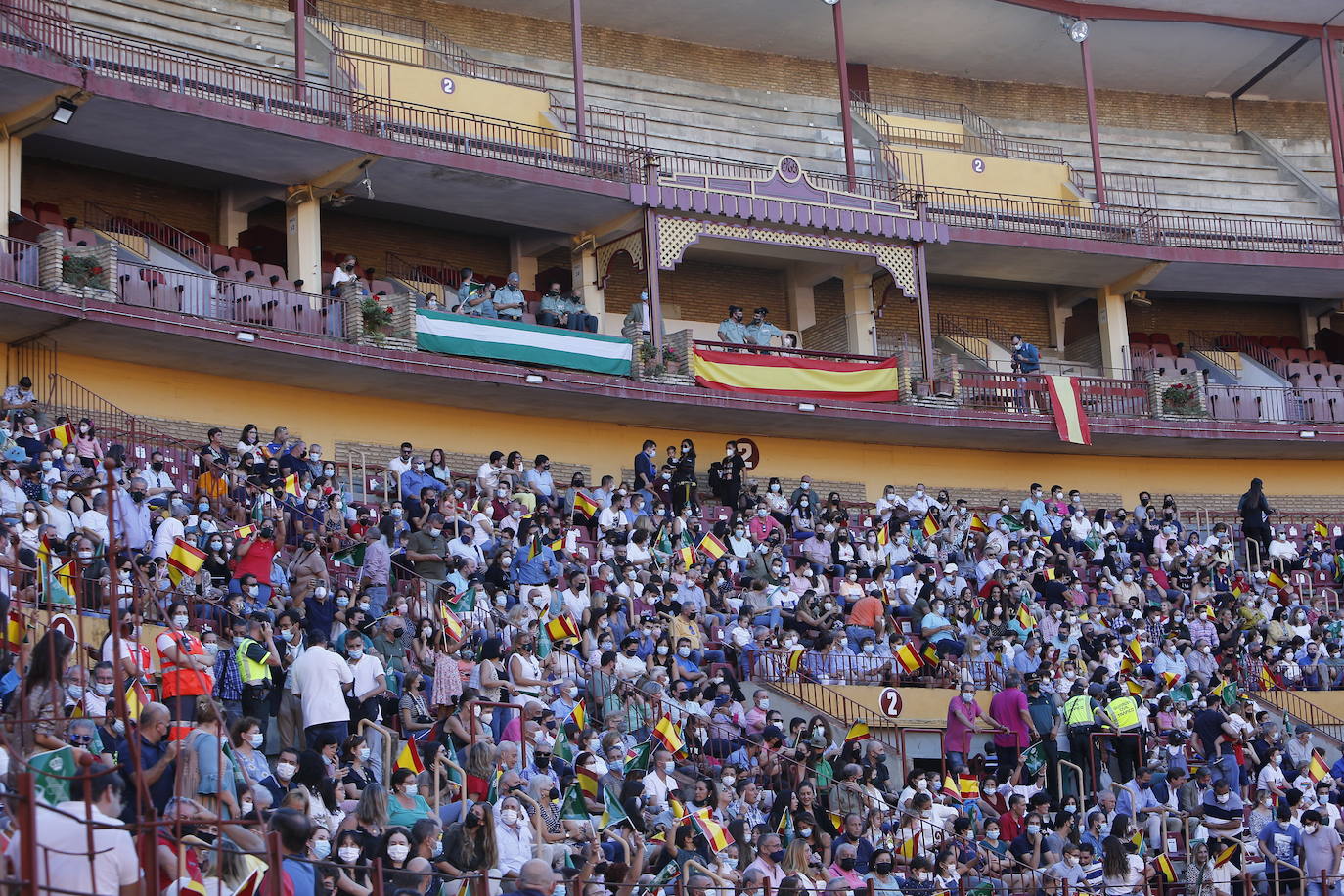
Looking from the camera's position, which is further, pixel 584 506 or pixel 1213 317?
pixel 1213 317

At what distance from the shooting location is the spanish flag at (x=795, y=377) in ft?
94.0

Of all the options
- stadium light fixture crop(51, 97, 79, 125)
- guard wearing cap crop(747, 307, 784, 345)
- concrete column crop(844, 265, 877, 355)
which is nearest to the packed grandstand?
concrete column crop(844, 265, 877, 355)

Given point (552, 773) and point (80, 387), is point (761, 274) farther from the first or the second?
point (552, 773)

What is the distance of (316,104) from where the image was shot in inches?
1080

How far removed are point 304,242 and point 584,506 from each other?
663 centimetres

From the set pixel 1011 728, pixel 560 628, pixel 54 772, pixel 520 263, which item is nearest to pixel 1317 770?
pixel 1011 728

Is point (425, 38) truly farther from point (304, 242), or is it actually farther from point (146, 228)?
point (146, 228)

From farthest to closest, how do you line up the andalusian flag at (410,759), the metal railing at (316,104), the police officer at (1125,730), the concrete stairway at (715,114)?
the concrete stairway at (715,114) → the metal railing at (316,104) → the police officer at (1125,730) → the andalusian flag at (410,759)

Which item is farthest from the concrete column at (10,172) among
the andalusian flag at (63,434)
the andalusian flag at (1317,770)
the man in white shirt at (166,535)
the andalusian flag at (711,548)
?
the andalusian flag at (1317,770)

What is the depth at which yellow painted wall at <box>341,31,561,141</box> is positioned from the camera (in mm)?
30000

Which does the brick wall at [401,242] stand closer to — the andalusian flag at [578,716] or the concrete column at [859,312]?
the concrete column at [859,312]

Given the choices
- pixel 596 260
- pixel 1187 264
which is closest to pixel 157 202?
pixel 596 260

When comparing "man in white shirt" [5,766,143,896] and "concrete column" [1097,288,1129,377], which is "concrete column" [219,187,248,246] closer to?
"concrete column" [1097,288,1129,377]

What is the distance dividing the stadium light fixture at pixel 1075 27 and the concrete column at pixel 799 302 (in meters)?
7.15
